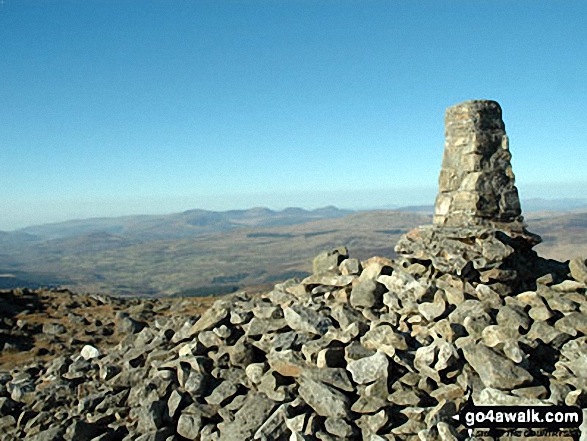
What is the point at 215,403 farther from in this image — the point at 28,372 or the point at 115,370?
the point at 28,372

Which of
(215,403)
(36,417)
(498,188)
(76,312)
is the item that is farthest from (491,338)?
(76,312)

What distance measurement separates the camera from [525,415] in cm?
794

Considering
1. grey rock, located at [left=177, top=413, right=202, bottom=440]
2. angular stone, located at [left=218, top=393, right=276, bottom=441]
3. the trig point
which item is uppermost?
the trig point

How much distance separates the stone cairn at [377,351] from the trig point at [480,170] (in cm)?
4

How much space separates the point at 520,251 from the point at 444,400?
18.5ft

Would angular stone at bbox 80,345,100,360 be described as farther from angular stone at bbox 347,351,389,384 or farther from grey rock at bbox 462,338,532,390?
grey rock at bbox 462,338,532,390

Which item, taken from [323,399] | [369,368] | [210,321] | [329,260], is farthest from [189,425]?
[329,260]

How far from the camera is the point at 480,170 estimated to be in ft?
41.2

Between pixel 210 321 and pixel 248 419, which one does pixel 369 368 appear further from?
pixel 210 321

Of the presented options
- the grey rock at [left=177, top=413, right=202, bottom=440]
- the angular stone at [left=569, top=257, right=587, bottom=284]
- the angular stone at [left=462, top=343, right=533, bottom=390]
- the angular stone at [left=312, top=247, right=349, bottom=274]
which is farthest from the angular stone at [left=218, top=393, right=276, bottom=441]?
the angular stone at [left=569, top=257, right=587, bottom=284]

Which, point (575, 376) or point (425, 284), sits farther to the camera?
point (425, 284)

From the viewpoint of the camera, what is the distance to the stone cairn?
8.65m

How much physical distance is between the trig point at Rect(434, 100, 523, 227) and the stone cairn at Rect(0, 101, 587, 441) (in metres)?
0.04

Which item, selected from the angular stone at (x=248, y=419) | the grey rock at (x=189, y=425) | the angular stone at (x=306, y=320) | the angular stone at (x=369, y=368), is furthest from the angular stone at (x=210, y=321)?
the angular stone at (x=369, y=368)
